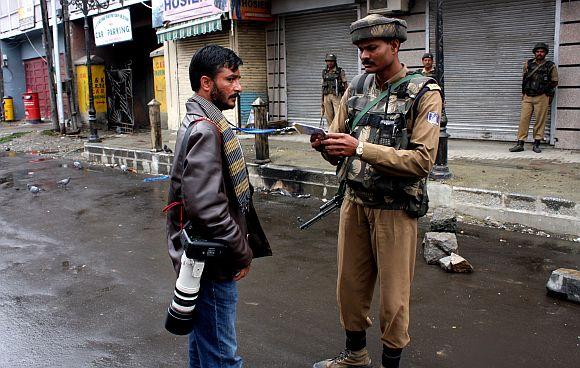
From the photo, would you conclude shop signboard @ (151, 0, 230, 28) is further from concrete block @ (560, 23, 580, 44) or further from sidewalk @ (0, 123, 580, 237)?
concrete block @ (560, 23, 580, 44)

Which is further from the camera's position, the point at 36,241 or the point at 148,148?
the point at 148,148

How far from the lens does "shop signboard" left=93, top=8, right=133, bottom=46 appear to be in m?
17.4

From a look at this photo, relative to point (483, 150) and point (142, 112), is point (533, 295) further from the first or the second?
point (142, 112)

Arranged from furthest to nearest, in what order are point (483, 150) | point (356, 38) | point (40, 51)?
1. point (40, 51)
2. point (483, 150)
3. point (356, 38)

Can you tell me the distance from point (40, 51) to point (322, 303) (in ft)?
80.7

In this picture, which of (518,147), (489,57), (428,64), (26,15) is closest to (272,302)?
(518,147)

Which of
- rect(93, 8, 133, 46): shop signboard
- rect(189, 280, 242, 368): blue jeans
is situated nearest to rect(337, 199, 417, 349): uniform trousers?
rect(189, 280, 242, 368): blue jeans

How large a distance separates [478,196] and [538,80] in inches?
146

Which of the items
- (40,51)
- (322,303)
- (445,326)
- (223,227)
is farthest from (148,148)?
(40,51)

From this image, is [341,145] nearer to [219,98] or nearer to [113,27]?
[219,98]

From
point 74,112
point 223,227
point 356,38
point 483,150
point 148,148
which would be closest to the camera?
point 223,227

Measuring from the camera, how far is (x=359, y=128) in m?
3.10

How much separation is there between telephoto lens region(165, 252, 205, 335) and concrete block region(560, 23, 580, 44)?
30.8ft

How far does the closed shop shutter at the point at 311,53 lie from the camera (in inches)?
521
